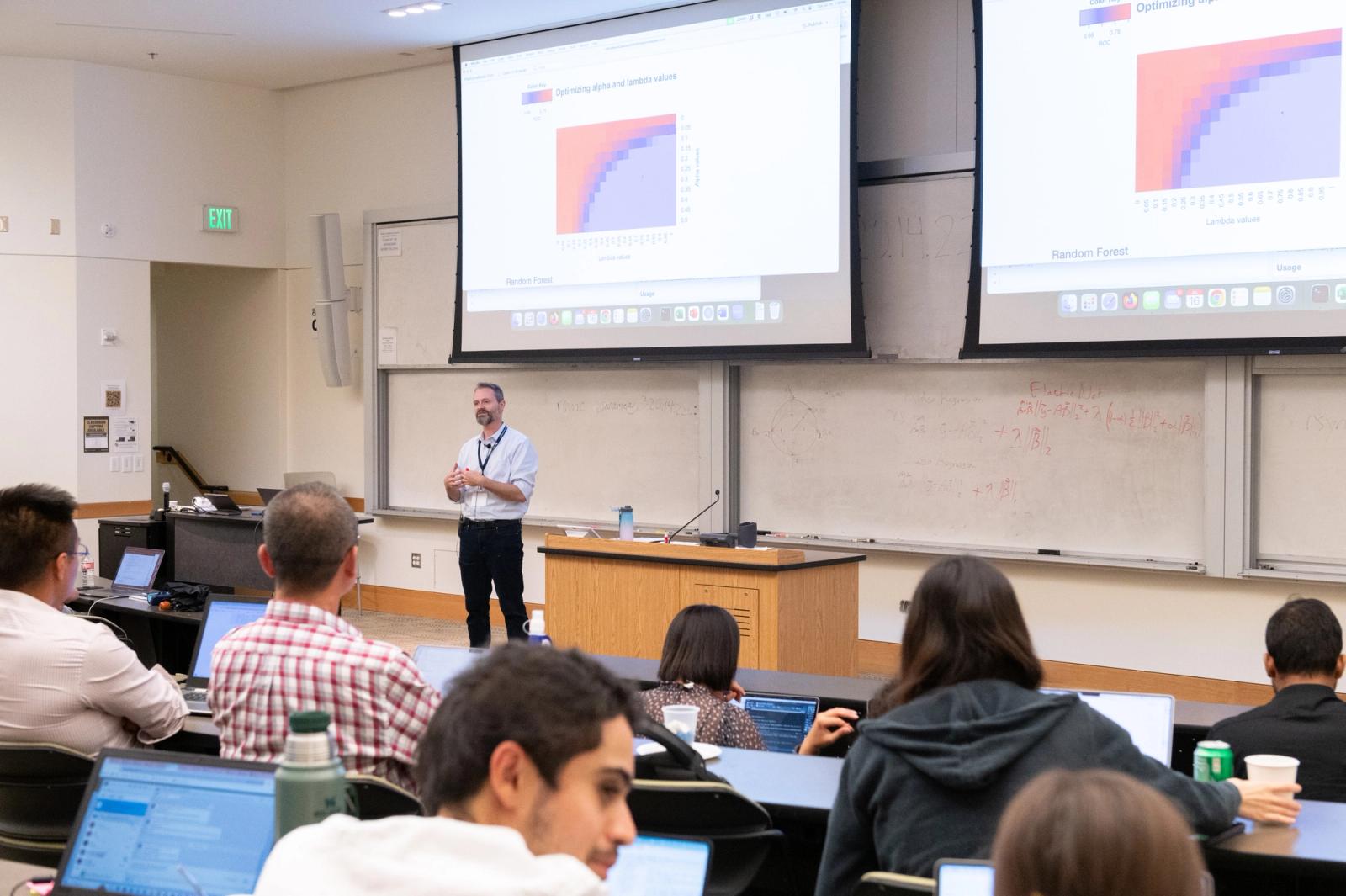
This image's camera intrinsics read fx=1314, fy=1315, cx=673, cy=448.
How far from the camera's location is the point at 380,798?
207 cm

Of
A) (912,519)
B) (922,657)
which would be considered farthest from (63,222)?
(922,657)

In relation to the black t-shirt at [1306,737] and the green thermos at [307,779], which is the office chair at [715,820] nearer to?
the green thermos at [307,779]

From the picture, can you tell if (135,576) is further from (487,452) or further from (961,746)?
(961,746)

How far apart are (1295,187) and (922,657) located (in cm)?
424

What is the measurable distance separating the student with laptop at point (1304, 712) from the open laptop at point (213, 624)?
243 centimetres

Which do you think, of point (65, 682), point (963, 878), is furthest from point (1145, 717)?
point (65, 682)

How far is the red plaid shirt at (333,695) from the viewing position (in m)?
2.26

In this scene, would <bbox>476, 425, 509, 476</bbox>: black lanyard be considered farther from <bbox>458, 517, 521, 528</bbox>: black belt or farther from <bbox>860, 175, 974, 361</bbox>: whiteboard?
<bbox>860, 175, 974, 361</bbox>: whiteboard

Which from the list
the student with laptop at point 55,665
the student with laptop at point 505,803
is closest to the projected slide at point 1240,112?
the student with laptop at point 55,665

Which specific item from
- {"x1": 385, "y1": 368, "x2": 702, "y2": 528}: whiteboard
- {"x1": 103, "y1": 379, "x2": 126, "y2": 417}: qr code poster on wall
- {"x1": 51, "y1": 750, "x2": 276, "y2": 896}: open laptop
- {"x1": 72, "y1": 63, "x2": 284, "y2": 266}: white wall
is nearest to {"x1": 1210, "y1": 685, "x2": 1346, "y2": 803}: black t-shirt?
{"x1": 51, "y1": 750, "x2": 276, "y2": 896}: open laptop

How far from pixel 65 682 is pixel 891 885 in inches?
72.6

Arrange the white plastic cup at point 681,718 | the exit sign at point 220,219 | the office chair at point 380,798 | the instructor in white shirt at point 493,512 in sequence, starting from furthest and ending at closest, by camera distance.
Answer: the exit sign at point 220,219, the instructor in white shirt at point 493,512, the white plastic cup at point 681,718, the office chair at point 380,798

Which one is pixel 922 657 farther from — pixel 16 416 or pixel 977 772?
pixel 16 416

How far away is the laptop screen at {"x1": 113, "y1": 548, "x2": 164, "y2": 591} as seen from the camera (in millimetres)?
5930
